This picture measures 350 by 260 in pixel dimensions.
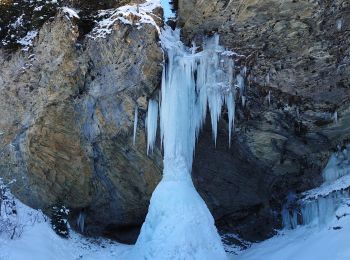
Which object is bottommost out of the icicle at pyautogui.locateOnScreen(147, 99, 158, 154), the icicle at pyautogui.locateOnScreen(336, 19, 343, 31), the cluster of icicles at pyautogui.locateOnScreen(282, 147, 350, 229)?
the cluster of icicles at pyautogui.locateOnScreen(282, 147, 350, 229)

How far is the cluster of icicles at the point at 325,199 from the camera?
13.8m

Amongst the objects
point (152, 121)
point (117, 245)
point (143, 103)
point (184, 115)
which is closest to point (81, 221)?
point (117, 245)

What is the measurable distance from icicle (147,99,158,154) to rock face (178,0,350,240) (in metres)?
1.59

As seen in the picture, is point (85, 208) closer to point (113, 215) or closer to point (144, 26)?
point (113, 215)

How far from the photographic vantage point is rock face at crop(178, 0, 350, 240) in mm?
14125

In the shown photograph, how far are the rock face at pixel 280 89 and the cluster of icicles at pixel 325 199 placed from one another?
38 centimetres

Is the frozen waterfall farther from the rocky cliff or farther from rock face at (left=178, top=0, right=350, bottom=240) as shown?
rock face at (left=178, top=0, right=350, bottom=240)

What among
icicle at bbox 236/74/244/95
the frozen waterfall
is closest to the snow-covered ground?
the frozen waterfall

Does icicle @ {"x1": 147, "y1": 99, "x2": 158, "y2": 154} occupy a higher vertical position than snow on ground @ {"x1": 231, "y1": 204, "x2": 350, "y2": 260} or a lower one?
higher

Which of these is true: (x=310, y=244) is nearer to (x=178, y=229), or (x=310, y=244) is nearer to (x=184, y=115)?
(x=178, y=229)

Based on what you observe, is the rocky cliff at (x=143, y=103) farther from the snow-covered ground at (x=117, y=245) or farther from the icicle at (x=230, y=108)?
the snow-covered ground at (x=117, y=245)

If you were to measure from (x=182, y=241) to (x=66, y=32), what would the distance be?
24.4 feet

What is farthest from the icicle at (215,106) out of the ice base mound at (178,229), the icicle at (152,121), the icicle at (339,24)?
the icicle at (339,24)

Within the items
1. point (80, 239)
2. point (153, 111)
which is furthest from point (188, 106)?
point (80, 239)
